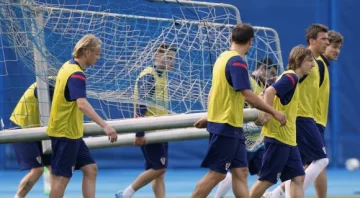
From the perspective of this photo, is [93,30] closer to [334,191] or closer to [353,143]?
[334,191]

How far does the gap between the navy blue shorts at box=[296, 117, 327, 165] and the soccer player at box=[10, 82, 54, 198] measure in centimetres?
269

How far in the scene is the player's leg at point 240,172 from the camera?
359 inches

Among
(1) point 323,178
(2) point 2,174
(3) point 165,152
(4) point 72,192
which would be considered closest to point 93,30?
(3) point 165,152

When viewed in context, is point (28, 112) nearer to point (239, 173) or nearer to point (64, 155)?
point (64, 155)

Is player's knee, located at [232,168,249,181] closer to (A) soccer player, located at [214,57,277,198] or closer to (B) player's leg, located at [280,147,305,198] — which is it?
(B) player's leg, located at [280,147,305,198]

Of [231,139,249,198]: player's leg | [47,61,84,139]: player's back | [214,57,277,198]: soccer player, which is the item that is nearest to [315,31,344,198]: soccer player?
[214,57,277,198]: soccer player

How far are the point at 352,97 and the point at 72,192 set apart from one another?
16.9 feet

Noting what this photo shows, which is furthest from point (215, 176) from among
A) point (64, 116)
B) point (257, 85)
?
point (257, 85)

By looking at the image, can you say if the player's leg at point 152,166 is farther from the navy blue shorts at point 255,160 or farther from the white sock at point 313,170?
the white sock at point 313,170

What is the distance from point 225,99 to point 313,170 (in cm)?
151

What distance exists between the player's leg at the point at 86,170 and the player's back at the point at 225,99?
1.20m

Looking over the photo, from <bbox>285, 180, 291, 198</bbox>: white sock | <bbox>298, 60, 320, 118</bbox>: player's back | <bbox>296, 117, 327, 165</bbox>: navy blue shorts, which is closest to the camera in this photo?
<bbox>285, 180, 291, 198</bbox>: white sock

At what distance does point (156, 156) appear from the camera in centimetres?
1112

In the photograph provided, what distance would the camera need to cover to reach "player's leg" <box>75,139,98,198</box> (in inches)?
368
